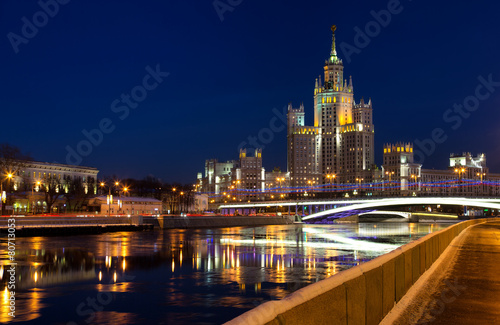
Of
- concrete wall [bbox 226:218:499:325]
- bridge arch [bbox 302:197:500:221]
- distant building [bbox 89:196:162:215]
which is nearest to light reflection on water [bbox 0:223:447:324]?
concrete wall [bbox 226:218:499:325]

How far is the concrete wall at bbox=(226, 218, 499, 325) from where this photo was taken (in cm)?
579

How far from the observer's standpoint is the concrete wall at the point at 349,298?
5789mm

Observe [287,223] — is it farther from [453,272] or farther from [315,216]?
[453,272]

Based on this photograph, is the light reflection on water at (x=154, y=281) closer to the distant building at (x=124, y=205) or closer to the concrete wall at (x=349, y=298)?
the concrete wall at (x=349, y=298)

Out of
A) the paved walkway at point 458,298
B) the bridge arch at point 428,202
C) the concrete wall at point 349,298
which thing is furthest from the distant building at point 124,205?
the concrete wall at point 349,298

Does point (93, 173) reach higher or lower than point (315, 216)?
higher

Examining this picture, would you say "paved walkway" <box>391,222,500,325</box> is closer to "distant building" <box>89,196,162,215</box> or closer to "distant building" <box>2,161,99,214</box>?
"distant building" <box>89,196,162,215</box>

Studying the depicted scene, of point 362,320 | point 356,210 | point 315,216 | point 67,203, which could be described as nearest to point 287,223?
point 315,216

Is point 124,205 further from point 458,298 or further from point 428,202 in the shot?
point 458,298

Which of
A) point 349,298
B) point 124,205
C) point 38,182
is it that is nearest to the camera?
point 349,298

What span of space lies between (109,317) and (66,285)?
26.4 feet

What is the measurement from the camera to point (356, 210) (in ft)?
356

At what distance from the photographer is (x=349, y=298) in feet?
26.6

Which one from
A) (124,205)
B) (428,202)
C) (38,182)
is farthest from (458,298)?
(38,182)
